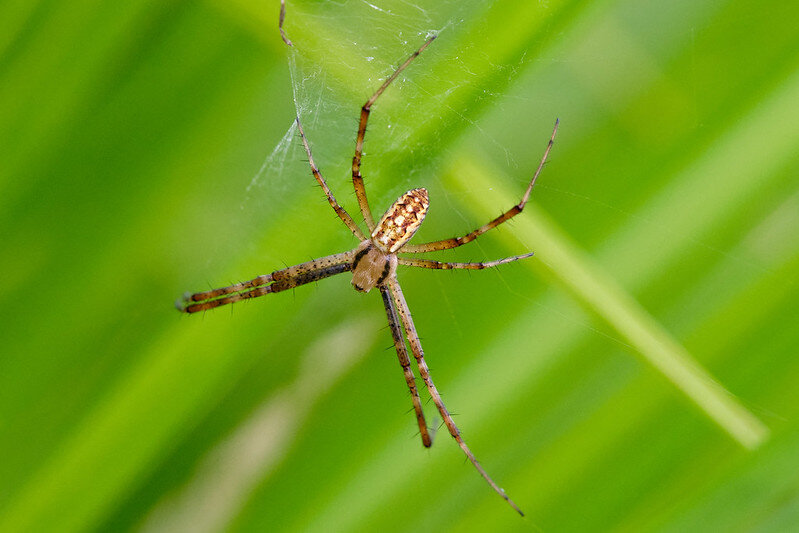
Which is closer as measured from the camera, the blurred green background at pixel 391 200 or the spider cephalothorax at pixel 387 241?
the blurred green background at pixel 391 200

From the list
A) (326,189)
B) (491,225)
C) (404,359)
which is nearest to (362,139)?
(326,189)

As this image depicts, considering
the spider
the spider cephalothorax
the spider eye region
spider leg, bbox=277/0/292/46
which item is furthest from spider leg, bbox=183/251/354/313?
spider leg, bbox=277/0/292/46

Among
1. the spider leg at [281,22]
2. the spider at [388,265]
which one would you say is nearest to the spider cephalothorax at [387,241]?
the spider at [388,265]

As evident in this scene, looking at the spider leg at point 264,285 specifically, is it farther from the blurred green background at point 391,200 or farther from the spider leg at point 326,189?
the spider leg at point 326,189

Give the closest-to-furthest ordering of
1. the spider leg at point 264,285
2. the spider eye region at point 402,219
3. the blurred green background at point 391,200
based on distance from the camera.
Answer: the blurred green background at point 391,200 < the spider eye region at point 402,219 < the spider leg at point 264,285

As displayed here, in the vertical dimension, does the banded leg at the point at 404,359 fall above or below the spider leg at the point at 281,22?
below

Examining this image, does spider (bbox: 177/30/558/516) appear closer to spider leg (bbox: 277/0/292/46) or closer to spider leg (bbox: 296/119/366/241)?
spider leg (bbox: 296/119/366/241)

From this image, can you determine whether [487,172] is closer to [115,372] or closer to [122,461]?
[115,372]

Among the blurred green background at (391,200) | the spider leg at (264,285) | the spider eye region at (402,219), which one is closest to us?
the blurred green background at (391,200)
